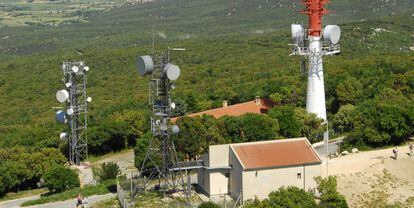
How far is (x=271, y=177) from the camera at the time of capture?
37.9 m

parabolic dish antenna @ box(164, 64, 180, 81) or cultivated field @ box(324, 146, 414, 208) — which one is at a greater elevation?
parabolic dish antenna @ box(164, 64, 180, 81)

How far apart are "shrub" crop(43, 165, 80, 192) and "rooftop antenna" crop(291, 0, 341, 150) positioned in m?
19.4

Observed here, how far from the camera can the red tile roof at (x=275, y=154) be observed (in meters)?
37.8

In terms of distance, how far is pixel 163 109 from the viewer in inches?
1516

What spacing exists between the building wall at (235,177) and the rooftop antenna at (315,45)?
13.2 meters

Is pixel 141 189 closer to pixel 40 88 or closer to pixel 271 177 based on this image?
pixel 271 177

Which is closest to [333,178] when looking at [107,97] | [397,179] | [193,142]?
[397,179]

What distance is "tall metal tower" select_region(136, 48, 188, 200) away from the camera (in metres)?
37.8

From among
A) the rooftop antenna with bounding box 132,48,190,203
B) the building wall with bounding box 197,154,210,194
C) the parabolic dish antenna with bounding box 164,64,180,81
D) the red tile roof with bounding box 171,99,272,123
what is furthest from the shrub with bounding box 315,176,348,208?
the red tile roof with bounding box 171,99,272,123

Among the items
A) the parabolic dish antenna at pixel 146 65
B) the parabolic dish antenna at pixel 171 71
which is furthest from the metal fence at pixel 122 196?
the parabolic dish antenna at pixel 171 71

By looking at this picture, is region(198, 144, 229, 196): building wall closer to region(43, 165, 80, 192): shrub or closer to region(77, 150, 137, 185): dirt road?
region(77, 150, 137, 185): dirt road

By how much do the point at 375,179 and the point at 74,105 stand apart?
25476mm

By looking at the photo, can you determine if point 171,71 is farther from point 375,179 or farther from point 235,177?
point 375,179

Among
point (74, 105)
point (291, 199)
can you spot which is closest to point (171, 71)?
point (291, 199)
